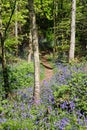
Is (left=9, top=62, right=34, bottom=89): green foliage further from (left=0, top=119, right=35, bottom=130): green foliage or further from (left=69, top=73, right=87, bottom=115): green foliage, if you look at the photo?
(left=0, top=119, right=35, bottom=130): green foliage

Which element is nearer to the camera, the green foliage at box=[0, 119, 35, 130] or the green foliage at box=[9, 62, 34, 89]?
the green foliage at box=[0, 119, 35, 130]

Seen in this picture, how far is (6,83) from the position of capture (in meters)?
11.0

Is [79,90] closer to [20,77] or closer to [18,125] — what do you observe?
[18,125]

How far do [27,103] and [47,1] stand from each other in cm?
Result: 2333

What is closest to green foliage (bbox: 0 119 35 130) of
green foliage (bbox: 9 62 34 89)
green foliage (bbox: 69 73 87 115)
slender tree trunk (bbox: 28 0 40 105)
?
slender tree trunk (bbox: 28 0 40 105)

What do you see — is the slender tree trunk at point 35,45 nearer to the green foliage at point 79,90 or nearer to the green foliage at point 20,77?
the green foliage at point 79,90

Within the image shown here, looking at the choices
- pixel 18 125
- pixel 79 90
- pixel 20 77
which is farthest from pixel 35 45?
pixel 20 77

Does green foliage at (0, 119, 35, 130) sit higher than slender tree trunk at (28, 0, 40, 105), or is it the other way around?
slender tree trunk at (28, 0, 40, 105)

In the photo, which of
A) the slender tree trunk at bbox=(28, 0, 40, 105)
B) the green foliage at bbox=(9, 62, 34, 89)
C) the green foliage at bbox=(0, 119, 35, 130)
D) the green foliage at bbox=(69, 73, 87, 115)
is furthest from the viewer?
the green foliage at bbox=(9, 62, 34, 89)

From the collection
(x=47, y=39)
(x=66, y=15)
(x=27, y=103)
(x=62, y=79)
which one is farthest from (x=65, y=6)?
(x=27, y=103)

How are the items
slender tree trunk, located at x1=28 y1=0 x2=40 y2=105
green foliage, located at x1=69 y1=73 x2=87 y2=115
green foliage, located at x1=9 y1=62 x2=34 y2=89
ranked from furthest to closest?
green foliage, located at x1=9 y1=62 x2=34 y2=89
slender tree trunk, located at x1=28 y1=0 x2=40 y2=105
green foliage, located at x1=69 y1=73 x2=87 y2=115

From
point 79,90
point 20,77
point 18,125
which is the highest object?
point 79,90

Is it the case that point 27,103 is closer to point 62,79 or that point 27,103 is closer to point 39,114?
point 39,114

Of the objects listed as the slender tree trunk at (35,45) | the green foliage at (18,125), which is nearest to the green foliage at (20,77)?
the slender tree trunk at (35,45)
